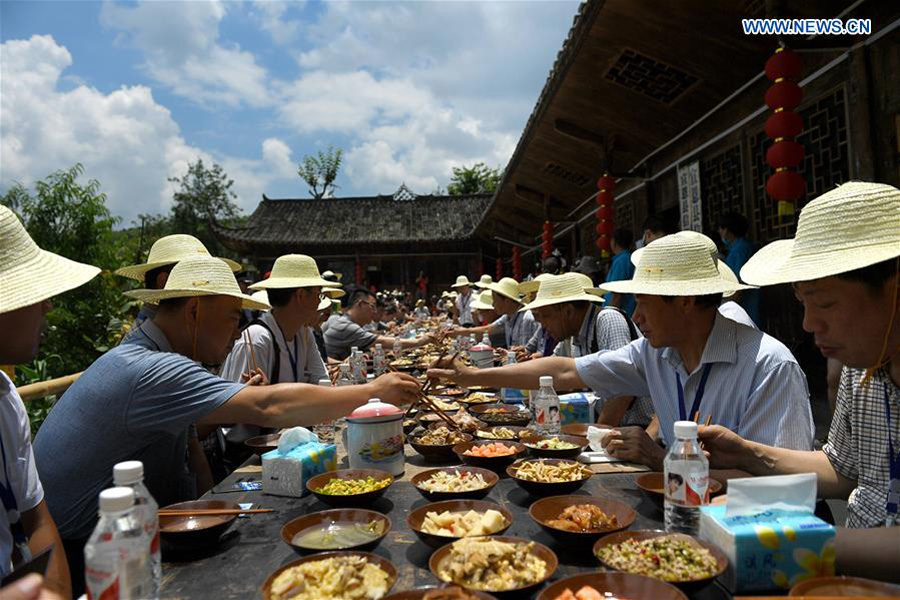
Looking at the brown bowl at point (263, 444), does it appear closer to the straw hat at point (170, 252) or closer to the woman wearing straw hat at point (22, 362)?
the woman wearing straw hat at point (22, 362)

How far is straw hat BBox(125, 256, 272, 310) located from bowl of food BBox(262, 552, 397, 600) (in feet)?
5.14

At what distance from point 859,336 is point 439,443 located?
6.03 ft

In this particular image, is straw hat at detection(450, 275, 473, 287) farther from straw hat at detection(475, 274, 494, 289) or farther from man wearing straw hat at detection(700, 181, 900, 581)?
man wearing straw hat at detection(700, 181, 900, 581)

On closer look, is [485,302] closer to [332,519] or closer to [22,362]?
[332,519]

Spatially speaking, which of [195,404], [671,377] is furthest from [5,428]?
[671,377]

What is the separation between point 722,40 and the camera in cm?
591

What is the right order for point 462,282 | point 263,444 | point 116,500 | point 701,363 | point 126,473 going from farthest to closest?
point 462,282, point 263,444, point 701,363, point 126,473, point 116,500

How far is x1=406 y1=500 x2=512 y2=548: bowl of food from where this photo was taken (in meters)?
1.77

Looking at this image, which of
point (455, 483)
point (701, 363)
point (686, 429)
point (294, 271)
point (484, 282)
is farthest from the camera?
point (484, 282)

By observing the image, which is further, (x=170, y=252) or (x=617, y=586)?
(x=170, y=252)

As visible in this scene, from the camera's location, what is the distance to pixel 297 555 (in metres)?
1.83

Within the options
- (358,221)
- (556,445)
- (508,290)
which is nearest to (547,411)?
(556,445)

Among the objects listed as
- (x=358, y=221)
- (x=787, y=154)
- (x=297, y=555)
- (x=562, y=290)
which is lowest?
Answer: (x=297, y=555)

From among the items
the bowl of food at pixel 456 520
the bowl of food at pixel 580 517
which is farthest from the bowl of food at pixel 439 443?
the bowl of food at pixel 580 517
